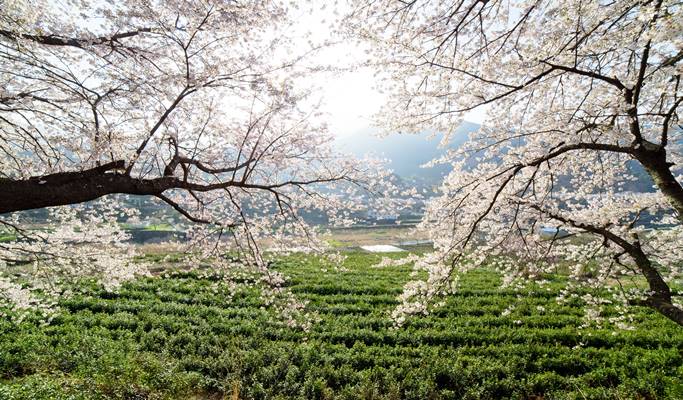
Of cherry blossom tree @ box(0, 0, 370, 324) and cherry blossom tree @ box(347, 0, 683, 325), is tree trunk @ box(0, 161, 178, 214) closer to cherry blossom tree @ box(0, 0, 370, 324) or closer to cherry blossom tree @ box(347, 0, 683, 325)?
cherry blossom tree @ box(0, 0, 370, 324)

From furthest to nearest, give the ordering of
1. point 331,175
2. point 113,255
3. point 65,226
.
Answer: point 65,226 → point 113,255 → point 331,175

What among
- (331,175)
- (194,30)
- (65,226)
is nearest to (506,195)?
(331,175)

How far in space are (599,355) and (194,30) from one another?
1158 centimetres

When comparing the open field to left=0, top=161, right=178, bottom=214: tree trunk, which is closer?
left=0, top=161, right=178, bottom=214: tree trunk

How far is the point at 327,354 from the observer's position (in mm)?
8898

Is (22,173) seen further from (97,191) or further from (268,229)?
(268,229)

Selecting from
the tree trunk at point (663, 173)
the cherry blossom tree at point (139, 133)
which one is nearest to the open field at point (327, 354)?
the cherry blossom tree at point (139, 133)

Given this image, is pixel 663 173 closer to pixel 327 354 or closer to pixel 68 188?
pixel 68 188


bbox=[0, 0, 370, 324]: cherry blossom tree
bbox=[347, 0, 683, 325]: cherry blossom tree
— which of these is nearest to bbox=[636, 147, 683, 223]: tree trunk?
bbox=[347, 0, 683, 325]: cherry blossom tree

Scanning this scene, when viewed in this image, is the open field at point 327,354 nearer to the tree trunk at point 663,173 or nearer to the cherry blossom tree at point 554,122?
the cherry blossom tree at point 554,122

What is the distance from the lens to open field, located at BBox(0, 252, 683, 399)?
7.38 meters

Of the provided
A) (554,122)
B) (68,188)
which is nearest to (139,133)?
(68,188)

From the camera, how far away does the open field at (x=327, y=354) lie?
7383mm

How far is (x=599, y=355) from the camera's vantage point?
9.24 metres
